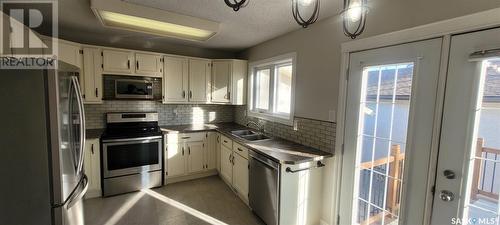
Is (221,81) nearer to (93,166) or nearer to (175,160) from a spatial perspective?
(175,160)

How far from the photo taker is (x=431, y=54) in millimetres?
1514

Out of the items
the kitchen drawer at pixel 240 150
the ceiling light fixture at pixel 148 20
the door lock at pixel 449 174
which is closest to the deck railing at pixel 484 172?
the door lock at pixel 449 174

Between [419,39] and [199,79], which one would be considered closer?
[419,39]

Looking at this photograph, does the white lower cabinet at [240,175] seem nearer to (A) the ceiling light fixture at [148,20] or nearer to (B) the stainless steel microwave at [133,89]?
(A) the ceiling light fixture at [148,20]

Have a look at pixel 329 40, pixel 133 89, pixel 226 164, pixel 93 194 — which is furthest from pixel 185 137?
pixel 329 40

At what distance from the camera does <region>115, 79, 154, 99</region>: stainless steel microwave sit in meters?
3.33

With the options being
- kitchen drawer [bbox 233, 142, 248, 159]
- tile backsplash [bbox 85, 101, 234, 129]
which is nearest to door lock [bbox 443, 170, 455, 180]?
kitchen drawer [bbox 233, 142, 248, 159]

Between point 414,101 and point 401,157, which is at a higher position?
point 414,101

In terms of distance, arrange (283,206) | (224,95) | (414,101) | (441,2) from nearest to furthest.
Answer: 1. (441,2)
2. (414,101)
3. (283,206)
4. (224,95)

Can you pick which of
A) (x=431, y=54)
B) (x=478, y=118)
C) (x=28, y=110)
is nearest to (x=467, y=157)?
(x=478, y=118)

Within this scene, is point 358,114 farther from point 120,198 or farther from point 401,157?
point 120,198

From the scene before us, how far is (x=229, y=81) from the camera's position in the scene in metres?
3.95

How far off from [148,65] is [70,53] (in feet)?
3.19

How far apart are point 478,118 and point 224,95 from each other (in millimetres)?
3331
